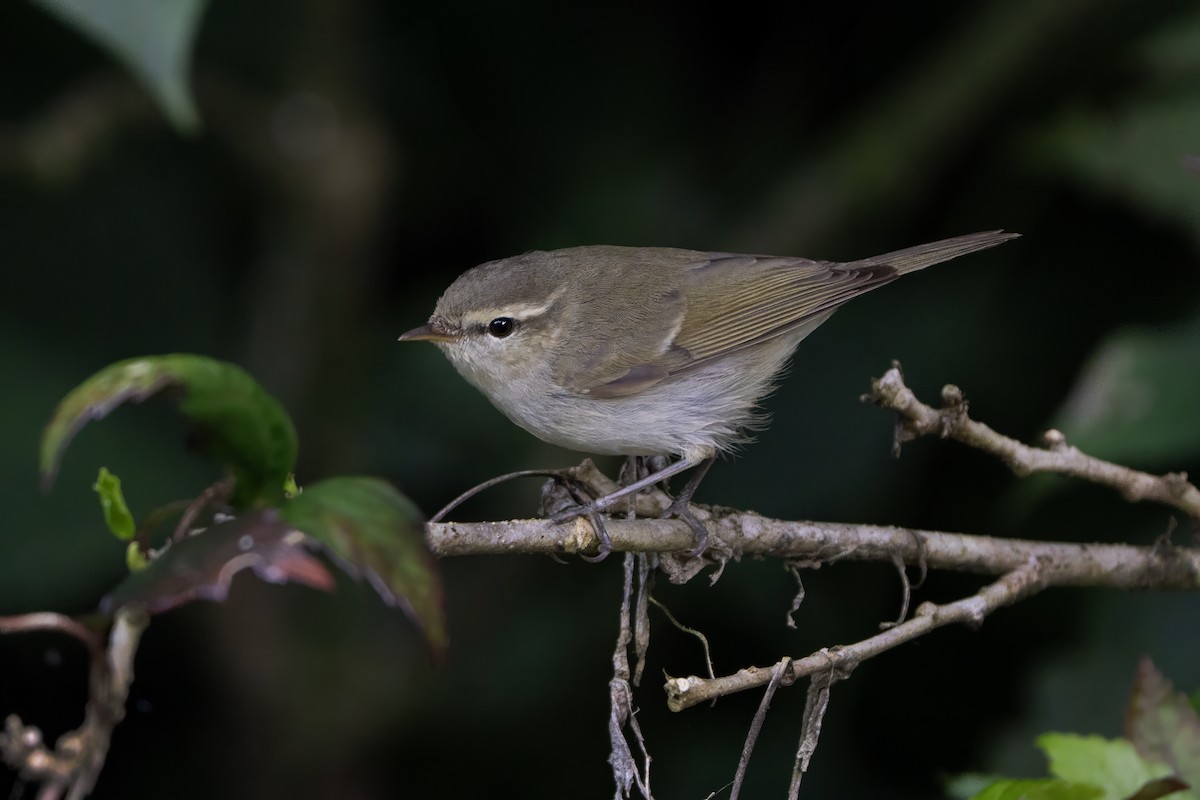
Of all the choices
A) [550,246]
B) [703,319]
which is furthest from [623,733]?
[550,246]

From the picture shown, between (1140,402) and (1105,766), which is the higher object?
(1140,402)

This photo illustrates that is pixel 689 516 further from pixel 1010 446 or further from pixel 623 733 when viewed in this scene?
pixel 1010 446

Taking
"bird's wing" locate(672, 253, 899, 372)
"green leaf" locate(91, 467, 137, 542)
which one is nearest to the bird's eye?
"bird's wing" locate(672, 253, 899, 372)

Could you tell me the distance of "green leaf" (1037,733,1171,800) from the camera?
179 cm

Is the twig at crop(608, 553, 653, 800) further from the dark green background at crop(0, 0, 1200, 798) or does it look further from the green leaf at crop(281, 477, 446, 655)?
the dark green background at crop(0, 0, 1200, 798)

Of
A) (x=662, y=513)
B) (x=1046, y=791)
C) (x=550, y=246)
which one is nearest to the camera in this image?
(x=1046, y=791)

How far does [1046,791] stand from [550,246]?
3.00 m

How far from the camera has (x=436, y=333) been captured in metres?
3.13

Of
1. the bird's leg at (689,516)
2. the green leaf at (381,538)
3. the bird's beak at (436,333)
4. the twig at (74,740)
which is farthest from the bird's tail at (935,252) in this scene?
the twig at (74,740)

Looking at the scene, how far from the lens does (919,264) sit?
3.20 m

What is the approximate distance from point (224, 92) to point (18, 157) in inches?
27.5

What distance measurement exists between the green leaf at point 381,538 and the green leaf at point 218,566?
0.09 ft

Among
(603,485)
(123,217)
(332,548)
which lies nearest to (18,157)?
(123,217)

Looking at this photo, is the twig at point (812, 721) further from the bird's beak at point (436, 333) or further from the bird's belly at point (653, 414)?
the bird's beak at point (436, 333)
